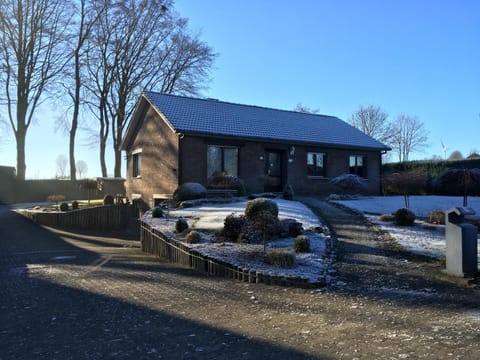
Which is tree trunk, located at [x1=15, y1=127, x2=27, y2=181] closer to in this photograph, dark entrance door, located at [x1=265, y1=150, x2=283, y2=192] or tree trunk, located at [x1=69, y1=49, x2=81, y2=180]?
tree trunk, located at [x1=69, y1=49, x2=81, y2=180]

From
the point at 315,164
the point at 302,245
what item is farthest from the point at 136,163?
the point at 302,245

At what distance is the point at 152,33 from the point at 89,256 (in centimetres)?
3106

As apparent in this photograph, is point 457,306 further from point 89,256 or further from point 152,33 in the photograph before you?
point 152,33

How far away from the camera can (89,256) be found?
1134 cm

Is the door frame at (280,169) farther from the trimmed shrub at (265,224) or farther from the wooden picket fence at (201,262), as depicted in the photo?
the trimmed shrub at (265,224)

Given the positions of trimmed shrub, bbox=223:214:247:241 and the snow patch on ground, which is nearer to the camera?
the snow patch on ground

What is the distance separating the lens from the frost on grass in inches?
281

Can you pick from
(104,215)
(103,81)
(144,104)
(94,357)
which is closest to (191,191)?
(104,215)

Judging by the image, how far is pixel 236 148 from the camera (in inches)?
788

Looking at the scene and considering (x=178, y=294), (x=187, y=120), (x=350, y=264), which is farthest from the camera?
(x=187, y=120)

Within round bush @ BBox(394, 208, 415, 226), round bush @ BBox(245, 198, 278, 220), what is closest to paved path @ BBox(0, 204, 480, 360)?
round bush @ BBox(245, 198, 278, 220)

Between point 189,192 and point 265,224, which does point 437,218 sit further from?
point 189,192

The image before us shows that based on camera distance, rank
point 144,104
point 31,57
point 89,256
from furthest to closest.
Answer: point 31,57 → point 144,104 → point 89,256

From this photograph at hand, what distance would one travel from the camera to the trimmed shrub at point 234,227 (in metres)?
9.70
